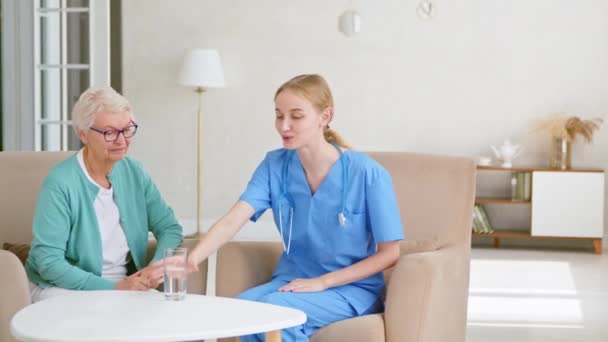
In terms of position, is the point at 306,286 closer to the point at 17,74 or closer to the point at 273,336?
the point at 273,336

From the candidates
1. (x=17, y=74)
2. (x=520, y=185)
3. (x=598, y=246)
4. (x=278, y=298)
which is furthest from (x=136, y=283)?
(x=598, y=246)

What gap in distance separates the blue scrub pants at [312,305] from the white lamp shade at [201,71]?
4.74 metres

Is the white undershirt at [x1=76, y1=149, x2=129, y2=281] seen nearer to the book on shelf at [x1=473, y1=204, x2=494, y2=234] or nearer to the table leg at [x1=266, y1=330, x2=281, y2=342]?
the table leg at [x1=266, y1=330, x2=281, y2=342]

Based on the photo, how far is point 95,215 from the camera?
121 inches

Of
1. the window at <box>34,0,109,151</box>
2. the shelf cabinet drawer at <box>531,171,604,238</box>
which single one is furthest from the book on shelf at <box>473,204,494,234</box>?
the window at <box>34,0,109,151</box>

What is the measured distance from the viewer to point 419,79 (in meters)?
7.80

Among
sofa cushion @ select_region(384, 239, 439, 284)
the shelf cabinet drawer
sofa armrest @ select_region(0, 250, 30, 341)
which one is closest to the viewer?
sofa armrest @ select_region(0, 250, 30, 341)

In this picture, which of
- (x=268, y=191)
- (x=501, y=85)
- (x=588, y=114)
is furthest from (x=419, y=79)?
(x=268, y=191)

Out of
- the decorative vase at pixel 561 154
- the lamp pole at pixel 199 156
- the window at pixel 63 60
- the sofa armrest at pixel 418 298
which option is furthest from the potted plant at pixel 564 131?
the sofa armrest at pixel 418 298

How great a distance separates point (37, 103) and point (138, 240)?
425cm

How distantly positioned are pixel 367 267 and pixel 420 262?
7.2 inches

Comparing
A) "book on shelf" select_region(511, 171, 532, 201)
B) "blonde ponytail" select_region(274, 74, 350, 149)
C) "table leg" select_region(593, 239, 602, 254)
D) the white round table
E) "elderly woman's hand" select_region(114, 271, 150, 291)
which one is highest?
"blonde ponytail" select_region(274, 74, 350, 149)

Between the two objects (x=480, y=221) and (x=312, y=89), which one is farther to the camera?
(x=480, y=221)

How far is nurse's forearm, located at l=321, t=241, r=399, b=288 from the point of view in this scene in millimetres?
2998
